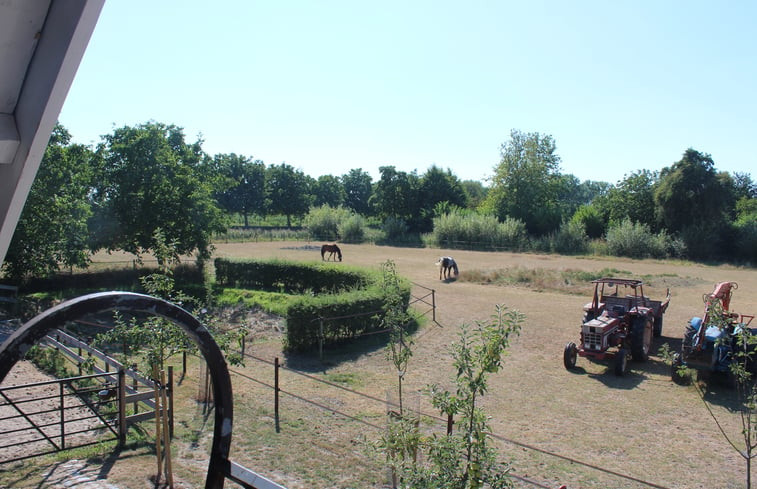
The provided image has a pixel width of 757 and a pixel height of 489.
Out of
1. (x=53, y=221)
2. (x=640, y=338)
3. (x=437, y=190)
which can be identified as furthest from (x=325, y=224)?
(x=640, y=338)

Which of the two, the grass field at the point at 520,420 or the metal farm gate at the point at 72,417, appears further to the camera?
the metal farm gate at the point at 72,417

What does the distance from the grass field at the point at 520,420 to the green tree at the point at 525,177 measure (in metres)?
40.5

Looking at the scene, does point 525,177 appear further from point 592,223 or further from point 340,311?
point 340,311

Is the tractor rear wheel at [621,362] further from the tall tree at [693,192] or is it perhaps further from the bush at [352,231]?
the bush at [352,231]

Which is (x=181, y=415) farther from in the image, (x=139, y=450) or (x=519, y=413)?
(x=519, y=413)

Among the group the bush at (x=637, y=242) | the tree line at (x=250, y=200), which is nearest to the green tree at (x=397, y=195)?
the tree line at (x=250, y=200)

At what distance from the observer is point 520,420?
895cm

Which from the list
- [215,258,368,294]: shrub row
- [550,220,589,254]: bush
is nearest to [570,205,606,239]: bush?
[550,220,589,254]: bush

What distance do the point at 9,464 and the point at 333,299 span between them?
8.19 metres

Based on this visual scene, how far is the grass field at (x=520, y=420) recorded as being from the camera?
22.9 feet

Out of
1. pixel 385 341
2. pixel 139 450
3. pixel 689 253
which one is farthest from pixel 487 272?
pixel 139 450

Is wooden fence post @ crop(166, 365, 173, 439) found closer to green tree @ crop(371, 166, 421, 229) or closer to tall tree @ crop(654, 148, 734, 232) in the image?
tall tree @ crop(654, 148, 734, 232)

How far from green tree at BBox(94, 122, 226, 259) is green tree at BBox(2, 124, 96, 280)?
4.54 feet

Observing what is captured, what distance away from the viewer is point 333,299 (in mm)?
14000
